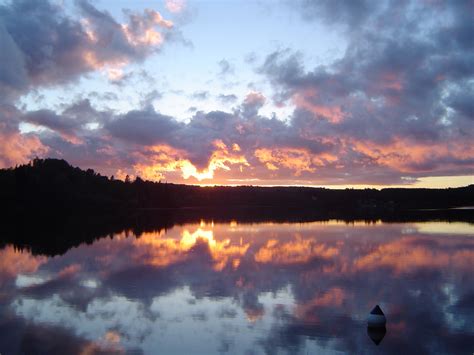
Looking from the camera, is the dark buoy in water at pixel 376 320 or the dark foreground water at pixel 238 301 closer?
the dark foreground water at pixel 238 301

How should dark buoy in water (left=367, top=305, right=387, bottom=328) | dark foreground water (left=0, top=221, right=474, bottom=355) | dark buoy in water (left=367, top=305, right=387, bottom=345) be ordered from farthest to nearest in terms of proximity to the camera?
dark buoy in water (left=367, top=305, right=387, bottom=328) < dark buoy in water (left=367, top=305, right=387, bottom=345) < dark foreground water (left=0, top=221, right=474, bottom=355)

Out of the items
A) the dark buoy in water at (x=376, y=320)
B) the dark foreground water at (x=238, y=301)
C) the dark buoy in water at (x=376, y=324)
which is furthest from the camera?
the dark buoy in water at (x=376, y=320)

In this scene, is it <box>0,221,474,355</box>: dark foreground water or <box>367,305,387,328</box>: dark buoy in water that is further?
<box>367,305,387,328</box>: dark buoy in water

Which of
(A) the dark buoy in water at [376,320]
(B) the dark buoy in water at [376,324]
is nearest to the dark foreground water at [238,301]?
(B) the dark buoy in water at [376,324]

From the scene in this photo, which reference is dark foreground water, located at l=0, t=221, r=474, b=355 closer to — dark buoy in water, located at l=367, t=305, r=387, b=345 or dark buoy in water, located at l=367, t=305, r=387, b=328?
dark buoy in water, located at l=367, t=305, r=387, b=345

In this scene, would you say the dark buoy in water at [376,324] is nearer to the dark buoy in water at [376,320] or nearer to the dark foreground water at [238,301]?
the dark buoy in water at [376,320]

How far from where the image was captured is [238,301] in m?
17.5

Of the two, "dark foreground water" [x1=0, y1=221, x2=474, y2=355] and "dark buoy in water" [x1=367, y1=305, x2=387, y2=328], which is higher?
"dark buoy in water" [x1=367, y1=305, x2=387, y2=328]

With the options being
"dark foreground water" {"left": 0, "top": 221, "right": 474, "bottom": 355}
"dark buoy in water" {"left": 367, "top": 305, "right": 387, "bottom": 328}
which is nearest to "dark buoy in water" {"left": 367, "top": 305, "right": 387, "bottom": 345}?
"dark buoy in water" {"left": 367, "top": 305, "right": 387, "bottom": 328}

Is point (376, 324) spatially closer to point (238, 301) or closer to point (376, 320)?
point (376, 320)

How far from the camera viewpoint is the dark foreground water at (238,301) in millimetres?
12742

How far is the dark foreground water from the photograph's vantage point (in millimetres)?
12742

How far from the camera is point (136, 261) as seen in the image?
94.0ft

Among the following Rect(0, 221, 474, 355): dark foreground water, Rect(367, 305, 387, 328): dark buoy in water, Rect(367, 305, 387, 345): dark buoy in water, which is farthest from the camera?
Rect(367, 305, 387, 328): dark buoy in water
